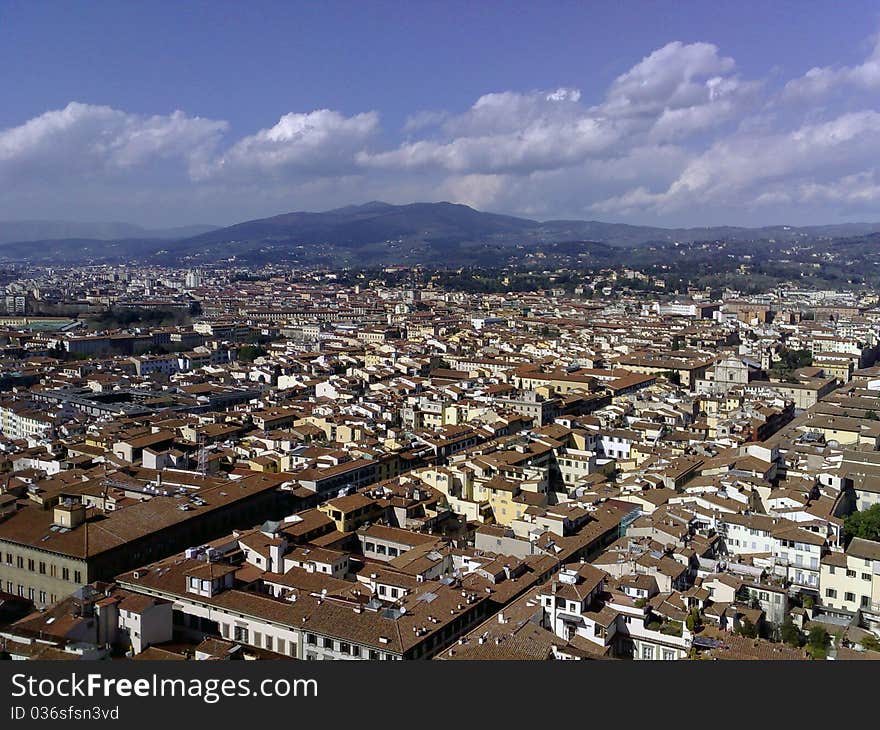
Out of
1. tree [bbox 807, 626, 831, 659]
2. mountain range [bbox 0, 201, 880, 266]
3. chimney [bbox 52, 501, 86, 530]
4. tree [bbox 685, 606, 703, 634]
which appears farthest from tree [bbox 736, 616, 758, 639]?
mountain range [bbox 0, 201, 880, 266]

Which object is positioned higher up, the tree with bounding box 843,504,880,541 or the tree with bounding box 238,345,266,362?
the tree with bounding box 238,345,266,362

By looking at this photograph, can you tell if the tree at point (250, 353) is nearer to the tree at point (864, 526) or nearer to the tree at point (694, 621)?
the tree at point (864, 526)

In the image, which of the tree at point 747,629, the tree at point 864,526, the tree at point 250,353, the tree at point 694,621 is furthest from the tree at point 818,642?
the tree at point 250,353

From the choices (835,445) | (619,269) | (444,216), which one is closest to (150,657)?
(835,445)

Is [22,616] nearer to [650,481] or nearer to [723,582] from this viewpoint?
[723,582]

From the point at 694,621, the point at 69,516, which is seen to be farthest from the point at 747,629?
the point at 69,516

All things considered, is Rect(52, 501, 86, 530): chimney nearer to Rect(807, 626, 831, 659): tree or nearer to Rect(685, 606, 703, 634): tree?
Rect(685, 606, 703, 634): tree

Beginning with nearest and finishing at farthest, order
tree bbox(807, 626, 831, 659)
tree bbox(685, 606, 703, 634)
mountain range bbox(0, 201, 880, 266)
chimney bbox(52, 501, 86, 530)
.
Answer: tree bbox(807, 626, 831, 659), tree bbox(685, 606, 703, 634), chimney bbox(52, 501, 86, 530), mountain range bbox(0, 201, 880, 266)
